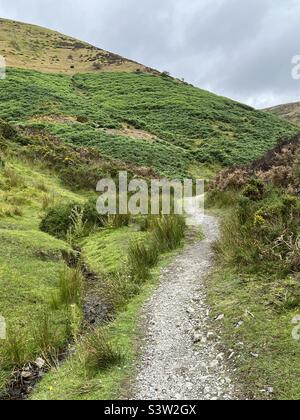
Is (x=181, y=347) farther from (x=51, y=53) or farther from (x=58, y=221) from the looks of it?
(x=51, y=53)

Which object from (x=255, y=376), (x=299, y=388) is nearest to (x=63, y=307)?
(x=255, y=376)

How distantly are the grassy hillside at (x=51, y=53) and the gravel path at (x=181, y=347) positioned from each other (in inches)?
2611

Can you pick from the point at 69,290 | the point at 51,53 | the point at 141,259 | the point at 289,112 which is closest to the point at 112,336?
the point at 69,290

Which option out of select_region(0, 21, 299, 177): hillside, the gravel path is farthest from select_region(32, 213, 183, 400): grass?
select_region(0, 21, 299, 177): hillside

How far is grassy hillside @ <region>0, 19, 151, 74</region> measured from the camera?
A: 75.2 metres

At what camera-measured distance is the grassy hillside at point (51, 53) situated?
247 ft

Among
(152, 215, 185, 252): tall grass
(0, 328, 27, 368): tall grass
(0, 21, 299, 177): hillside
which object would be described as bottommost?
(0, 328, 27, 368): tall grass

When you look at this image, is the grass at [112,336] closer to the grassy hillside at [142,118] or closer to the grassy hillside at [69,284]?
the grassy hillside at [69,284]

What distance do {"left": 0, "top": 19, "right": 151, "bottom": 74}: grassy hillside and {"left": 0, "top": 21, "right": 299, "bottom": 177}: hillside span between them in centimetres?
59

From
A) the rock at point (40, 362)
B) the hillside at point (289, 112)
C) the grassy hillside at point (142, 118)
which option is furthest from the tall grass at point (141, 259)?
the hillside at point (289, 112)

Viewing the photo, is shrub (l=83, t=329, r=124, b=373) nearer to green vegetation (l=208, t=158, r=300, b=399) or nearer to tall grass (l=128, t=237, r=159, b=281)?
green vegetation (l=208, t=158, r=300, b=399)

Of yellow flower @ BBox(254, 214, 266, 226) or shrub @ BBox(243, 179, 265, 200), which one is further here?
shrub @ BBox(243, 179, 265, 200)

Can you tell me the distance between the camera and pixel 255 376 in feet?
18.9

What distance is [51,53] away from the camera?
84062mm
